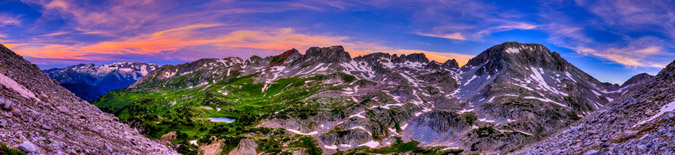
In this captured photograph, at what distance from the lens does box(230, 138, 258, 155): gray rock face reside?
149 metres

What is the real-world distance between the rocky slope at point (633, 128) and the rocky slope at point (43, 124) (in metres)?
41.9

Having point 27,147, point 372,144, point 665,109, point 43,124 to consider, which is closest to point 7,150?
point 27,147

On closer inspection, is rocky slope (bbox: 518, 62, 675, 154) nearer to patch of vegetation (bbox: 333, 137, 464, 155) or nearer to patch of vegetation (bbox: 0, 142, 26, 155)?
patch of vegetation (bbox: 0, 142, 26, 155)

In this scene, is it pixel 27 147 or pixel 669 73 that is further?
pixel 669 73

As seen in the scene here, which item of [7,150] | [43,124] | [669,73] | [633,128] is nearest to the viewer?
[7,150]

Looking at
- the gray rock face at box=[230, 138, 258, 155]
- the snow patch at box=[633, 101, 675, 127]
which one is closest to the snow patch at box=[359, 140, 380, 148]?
the gray rock face at box=[230, 138, 258, 155]

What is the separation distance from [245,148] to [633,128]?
146 meters

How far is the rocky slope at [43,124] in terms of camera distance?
22.0 metres

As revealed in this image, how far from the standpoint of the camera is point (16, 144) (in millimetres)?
19719

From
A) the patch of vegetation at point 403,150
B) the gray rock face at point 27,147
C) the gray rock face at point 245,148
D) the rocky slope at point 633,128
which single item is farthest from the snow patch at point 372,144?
the gray rock face at point 27,147

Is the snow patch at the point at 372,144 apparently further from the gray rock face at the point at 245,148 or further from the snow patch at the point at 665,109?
the snow patch at the point at 665,109

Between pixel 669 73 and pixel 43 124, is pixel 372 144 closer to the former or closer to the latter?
pixel 669 73

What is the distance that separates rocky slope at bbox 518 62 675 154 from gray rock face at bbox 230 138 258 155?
133m

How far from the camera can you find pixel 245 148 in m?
152
